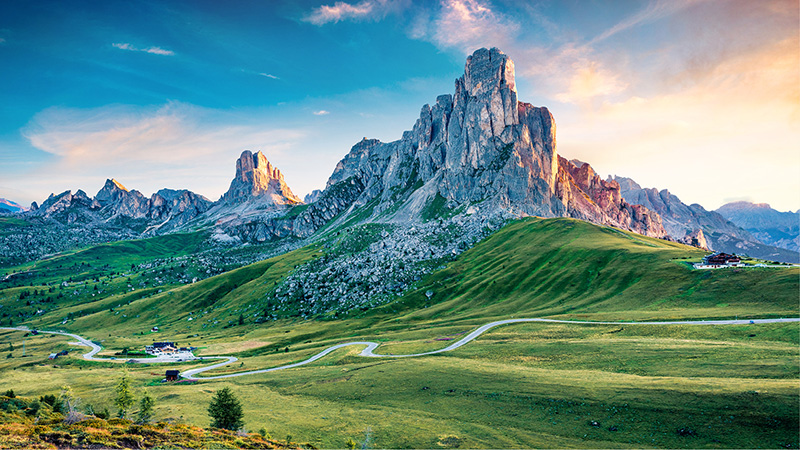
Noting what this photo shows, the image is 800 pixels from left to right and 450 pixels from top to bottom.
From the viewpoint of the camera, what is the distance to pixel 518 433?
45.7 meters

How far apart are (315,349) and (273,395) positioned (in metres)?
43.5


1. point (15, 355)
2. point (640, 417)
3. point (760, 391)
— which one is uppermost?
point (760, 391)

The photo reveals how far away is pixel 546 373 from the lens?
63.8 m

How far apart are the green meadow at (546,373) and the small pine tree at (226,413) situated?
Result: 2705 mm

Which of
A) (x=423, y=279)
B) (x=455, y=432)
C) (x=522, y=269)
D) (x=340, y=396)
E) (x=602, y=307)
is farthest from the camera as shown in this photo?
(x=423, y=279)

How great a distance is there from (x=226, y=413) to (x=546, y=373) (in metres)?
52.2

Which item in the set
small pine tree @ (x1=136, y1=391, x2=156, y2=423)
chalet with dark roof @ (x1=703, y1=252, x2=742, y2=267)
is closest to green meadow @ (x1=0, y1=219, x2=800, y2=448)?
small pine tree @ (x1=136, y1=391, x2=156, y2=423)

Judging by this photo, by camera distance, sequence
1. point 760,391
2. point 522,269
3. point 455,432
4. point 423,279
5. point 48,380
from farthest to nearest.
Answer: point 423,279 → point 522,269 → point 48,380 → point 455,432 → point 760,391

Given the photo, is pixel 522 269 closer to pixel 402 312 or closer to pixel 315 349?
pixel 402 312

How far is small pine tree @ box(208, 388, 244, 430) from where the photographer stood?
5322cm

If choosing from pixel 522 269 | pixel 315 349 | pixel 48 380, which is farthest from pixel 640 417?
pixel 48 380

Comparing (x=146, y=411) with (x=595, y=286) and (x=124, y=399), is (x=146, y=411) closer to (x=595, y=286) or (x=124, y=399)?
(x=124, y=399)

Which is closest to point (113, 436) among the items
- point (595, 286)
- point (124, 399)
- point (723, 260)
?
point (124, 399)

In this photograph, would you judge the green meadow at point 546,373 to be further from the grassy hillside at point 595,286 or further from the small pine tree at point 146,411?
the small pine tree at point 146,411
